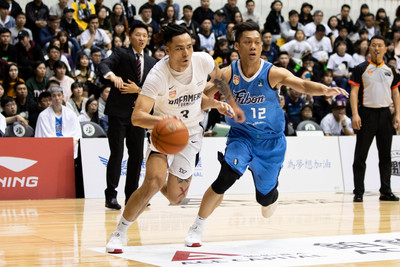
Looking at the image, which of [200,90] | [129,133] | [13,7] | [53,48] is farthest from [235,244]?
[13,7]

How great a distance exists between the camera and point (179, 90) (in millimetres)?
5250

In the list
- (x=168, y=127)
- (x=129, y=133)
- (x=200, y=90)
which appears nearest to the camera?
(x=168, y=127)

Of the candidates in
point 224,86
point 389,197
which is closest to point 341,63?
point 389,197

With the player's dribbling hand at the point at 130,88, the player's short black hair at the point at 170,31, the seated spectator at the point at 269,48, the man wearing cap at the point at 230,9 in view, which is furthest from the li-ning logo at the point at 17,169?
the man wearing cap at the point at 230,9

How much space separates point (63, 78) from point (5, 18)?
2.62 meters

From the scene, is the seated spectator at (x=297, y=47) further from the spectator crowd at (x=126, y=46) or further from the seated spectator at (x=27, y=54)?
the seated spectator at (x=27, y=54)

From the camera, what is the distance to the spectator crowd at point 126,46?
12.0 m

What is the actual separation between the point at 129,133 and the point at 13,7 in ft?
26.3

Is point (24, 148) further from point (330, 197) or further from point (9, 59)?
point (330, 197)

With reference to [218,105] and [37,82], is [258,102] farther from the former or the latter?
[37,82]

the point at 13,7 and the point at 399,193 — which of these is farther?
the point at 13,7

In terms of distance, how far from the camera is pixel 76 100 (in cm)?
1205

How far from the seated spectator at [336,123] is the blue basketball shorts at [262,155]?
7811 millimetres

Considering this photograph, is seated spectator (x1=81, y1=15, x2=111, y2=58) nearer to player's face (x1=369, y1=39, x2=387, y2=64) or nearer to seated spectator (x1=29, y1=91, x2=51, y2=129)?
seated spectator (x1=29, y1=91, x2=51, y2=129)
